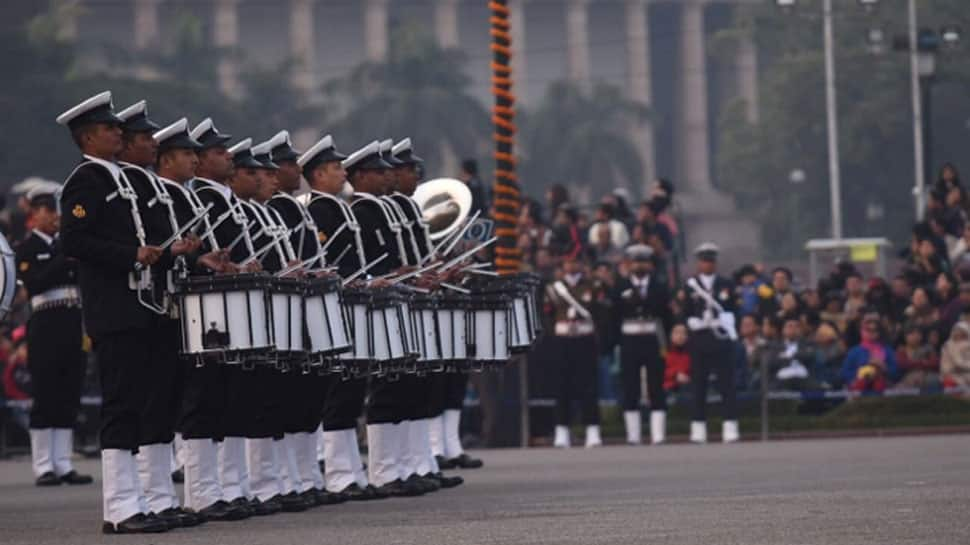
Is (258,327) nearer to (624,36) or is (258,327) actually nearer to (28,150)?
(28,150)

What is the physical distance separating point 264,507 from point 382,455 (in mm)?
2147

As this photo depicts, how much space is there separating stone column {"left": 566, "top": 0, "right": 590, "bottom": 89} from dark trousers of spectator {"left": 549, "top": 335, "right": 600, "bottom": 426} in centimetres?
10254

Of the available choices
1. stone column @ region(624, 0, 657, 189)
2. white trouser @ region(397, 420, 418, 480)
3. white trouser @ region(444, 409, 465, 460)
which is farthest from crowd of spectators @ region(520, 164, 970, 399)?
stone column @ region(624, 0, 657, 189)

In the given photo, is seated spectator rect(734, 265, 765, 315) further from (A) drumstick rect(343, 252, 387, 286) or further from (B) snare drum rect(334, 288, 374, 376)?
(B) snare drum rect(334, 288, 374, 376)

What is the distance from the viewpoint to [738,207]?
11294 cm

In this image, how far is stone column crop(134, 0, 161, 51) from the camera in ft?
394

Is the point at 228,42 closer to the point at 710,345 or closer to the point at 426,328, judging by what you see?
the point at 710,345

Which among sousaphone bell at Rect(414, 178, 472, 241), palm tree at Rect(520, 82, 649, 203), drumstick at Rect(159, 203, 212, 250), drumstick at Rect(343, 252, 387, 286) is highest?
palm tree at Rect(520, 82, 649, 203)

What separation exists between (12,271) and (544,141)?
315ft

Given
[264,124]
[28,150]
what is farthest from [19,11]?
[264,124]

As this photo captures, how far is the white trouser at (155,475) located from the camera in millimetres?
15320

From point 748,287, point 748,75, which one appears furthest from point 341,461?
point 748,75

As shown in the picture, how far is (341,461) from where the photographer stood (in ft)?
59.6

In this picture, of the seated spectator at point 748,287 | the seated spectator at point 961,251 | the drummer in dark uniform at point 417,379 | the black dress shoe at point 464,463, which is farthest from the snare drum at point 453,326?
the seated spectator at point 961,251
